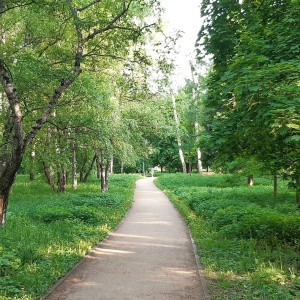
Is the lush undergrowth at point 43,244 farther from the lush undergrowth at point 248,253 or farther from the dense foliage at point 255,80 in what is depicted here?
the dense foliage at point 255,80

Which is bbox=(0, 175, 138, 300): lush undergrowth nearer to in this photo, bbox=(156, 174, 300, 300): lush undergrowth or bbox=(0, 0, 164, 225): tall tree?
bbox=(0, 0, 164, 225): tall tree

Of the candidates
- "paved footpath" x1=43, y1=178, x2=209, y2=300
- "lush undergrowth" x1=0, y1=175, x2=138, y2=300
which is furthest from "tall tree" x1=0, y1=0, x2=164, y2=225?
"paved footpath" x1=43, y1=178, x2=209, y2=300

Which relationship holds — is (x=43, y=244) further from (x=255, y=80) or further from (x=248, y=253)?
(x=255, y=80)

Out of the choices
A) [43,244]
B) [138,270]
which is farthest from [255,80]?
[43,244]

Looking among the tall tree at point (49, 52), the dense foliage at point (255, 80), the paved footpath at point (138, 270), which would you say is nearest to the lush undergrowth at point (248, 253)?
the paved footpath at point (138, 270)

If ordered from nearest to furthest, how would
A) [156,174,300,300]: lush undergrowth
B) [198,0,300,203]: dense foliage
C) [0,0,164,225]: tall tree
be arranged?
[156,174,300,300]: lush undergrowth < [198,0,300,203]: dense foliage < [0,0,164,225]: tall tree

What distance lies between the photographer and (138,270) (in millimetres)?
6387

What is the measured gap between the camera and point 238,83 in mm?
5738

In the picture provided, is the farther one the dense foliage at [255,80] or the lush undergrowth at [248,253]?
the dense foliage at [255,80]

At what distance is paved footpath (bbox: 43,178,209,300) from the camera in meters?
5.18

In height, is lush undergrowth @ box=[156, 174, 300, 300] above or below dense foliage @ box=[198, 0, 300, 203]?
below

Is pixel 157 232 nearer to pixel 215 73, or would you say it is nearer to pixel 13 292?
pixel 215 73

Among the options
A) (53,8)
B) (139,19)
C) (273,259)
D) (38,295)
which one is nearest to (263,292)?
(273,259)

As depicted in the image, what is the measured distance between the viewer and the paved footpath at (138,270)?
518 centimetres
